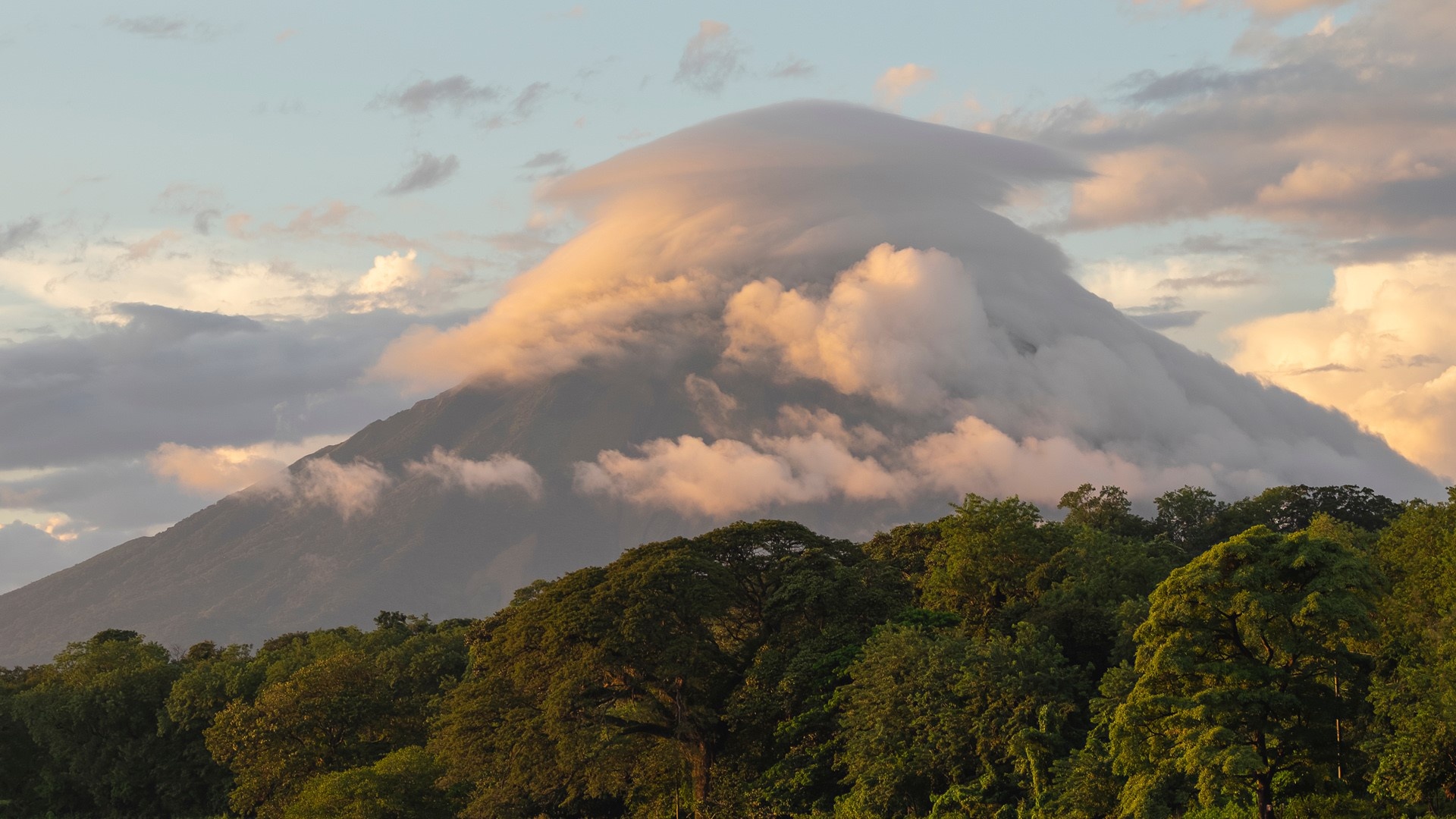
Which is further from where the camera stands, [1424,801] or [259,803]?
[259,803]

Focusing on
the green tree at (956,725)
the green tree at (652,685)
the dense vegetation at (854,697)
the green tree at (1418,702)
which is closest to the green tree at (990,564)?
the dense vegetation at (854,697)

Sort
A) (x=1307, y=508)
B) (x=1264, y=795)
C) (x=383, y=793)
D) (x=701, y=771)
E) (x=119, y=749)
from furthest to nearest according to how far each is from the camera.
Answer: (x=1307, y=508) < (x=119, y=749) < (x=701, y=771) < (x=383, y=793) < (x=1264, y=795)

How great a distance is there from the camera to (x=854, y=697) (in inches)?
2753

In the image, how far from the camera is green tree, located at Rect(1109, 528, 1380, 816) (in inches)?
1935

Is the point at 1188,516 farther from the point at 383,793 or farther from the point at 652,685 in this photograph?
the point at 383,793

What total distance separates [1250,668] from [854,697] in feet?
77.5

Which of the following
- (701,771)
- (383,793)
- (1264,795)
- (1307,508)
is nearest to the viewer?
(1264,795)

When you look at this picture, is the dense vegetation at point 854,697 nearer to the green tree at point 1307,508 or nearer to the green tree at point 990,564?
the green tree at point 990,564

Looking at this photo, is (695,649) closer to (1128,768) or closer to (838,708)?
(838,708)

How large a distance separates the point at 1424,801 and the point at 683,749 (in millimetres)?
41918

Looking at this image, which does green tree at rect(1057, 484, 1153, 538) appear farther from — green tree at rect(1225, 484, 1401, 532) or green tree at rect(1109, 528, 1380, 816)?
green tree at rect(1109, 528, 1380, 816)

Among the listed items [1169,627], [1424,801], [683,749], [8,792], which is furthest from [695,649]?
[8,792]

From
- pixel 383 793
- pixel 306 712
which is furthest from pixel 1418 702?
pixel 306 712

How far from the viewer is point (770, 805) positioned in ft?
241
